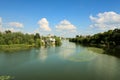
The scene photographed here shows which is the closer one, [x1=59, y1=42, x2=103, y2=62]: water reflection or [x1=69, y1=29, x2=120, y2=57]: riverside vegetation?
[x1=59, y1=42, x2=103, y2=62]: water reflection

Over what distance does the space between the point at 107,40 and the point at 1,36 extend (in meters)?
49.5

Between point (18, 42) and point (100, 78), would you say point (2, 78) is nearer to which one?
point (100, 78)

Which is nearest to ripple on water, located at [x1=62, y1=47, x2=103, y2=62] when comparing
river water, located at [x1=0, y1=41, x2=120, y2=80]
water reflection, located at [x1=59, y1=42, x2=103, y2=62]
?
water reflection, located at [x1=59, y1=42, x2=103, y2=62]

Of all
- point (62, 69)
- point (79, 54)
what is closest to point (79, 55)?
point (79, 54)

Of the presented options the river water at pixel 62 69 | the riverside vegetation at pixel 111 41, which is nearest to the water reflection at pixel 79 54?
the river water at pixel 62 69

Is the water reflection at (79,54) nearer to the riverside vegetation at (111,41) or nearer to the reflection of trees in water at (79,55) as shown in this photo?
the reflection of trees in water at (79,55)

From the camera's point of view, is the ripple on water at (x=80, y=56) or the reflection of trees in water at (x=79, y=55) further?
the reflection of trees in water at (x=79, y=55)

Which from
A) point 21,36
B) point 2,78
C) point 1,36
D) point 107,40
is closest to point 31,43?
point 21,36

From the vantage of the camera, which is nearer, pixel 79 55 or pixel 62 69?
pixel 62 69

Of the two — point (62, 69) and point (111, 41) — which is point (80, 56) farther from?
point (111, 41)

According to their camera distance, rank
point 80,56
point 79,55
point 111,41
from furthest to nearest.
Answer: point 111,41
point 79,55
point 80,56

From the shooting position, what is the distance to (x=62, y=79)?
18.5 meters

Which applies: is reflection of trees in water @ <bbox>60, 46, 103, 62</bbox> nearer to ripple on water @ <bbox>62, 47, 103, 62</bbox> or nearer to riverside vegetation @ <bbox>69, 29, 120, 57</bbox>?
ripple on water @ <bbox>62, 47, 103, 62</bbox>

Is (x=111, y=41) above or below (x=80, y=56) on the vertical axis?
above
